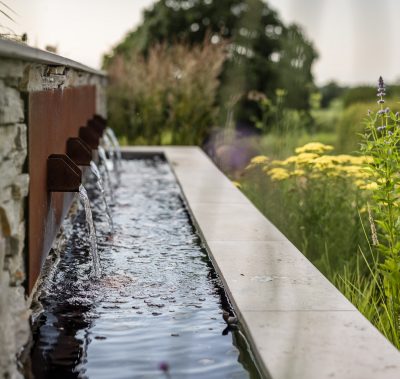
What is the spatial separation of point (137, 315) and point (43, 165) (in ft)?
3.58

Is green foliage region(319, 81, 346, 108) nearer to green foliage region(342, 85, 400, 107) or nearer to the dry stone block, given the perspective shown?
green foliage region(342, 85, 400, 107)

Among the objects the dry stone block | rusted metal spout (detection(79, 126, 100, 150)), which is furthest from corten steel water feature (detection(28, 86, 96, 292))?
rusted metal spout (detection(79, 126, 100, 150))

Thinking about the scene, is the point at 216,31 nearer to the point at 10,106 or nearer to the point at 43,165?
the point at 43,165

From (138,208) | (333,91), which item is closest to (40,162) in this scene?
(138,208)

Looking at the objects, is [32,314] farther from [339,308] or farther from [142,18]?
[142,18]

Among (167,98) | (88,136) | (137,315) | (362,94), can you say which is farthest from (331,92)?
(137,315)

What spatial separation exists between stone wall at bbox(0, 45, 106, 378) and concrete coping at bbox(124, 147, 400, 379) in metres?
0.84

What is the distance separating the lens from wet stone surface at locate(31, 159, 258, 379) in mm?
→ 2328

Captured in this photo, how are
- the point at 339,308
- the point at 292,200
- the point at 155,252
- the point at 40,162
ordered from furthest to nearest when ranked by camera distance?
1. the point at 292,200
2. the point at 155,252
3. the point at 40,162
4. the point at 339,308

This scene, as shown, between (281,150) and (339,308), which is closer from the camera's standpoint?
(339,308)

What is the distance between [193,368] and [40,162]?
5.04 feet

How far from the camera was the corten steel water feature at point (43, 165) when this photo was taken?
3.00 metres

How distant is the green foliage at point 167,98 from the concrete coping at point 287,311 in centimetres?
621

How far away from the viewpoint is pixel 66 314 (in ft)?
9.40
